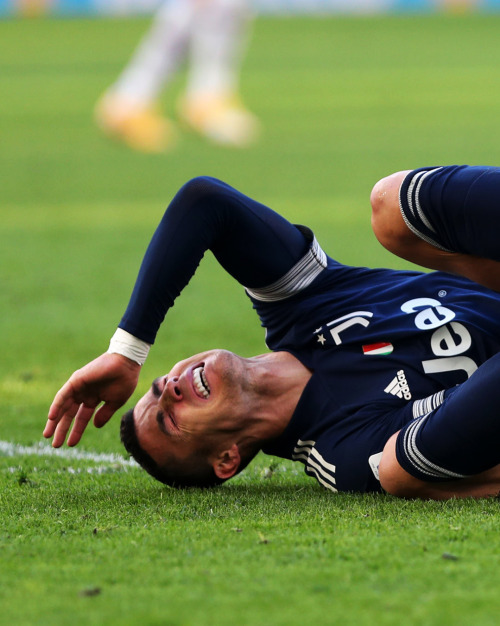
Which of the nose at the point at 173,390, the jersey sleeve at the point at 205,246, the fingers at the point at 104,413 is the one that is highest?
the jersey sleeve at the point at 205,246

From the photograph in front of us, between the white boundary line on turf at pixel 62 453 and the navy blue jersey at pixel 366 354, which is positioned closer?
the navy blue jersey at pixel 366 354

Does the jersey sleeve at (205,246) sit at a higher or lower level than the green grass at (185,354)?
higher

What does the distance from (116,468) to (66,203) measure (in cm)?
618

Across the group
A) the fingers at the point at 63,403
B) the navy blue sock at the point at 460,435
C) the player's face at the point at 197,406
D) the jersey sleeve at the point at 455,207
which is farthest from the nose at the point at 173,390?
the jersey sleeve at the point at 455,207

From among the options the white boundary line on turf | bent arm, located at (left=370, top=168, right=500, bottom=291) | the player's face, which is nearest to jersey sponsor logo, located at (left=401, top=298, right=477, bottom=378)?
bent arm, located at (left=370, top=168, right=500, bottom=291)

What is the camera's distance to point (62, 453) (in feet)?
13.5

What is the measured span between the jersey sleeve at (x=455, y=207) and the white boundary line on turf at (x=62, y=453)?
4.31 feet

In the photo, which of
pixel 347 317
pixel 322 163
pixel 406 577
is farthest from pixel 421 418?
pixel 322 163

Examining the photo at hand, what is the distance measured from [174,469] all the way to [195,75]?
10.8m

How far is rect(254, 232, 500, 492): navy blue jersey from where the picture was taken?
10.8ft

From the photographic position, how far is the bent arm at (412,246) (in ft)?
11.0

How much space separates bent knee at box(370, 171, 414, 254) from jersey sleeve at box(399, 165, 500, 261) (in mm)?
26

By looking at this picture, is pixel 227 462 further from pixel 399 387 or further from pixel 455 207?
pixel 455 207

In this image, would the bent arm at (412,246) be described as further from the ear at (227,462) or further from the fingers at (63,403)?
the fingers at (63,403)
